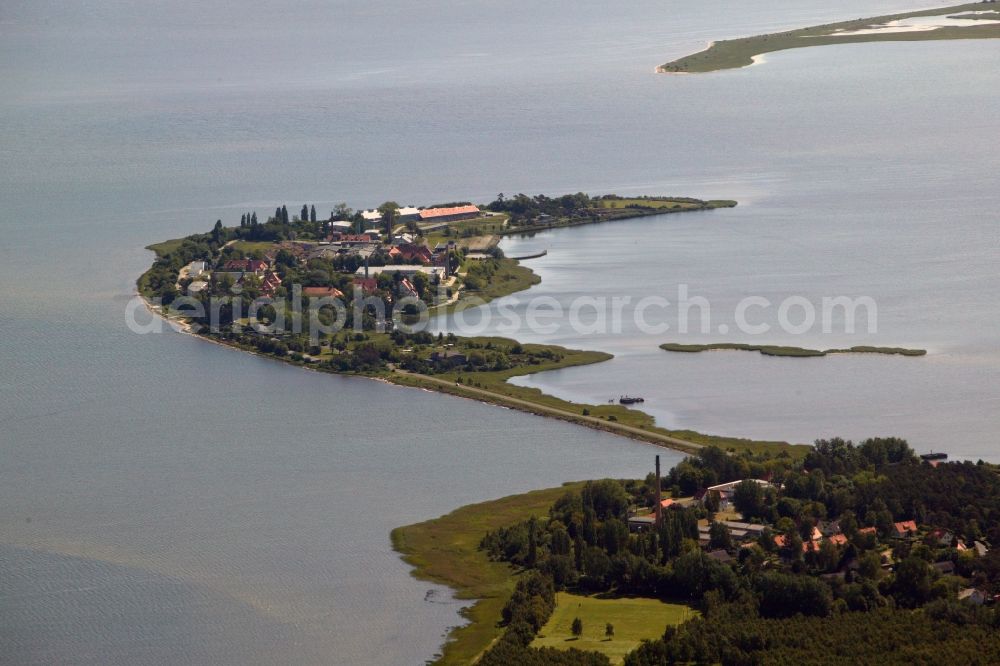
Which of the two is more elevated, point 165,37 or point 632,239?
point 165,37

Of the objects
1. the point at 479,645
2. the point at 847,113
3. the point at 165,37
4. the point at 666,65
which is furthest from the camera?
the point at 165,37

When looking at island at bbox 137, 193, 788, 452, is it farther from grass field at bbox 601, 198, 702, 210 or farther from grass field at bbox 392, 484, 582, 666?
grass field at bbox 392, 484, 582, 666

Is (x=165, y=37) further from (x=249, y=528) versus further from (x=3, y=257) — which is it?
(x=249, y=528)

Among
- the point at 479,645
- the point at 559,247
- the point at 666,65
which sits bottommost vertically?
the point at 479,645

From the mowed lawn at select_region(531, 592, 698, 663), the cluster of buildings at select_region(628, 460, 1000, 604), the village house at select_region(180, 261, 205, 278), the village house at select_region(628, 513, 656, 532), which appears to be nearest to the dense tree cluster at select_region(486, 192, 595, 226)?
the village house at select_region(180, 261, 205, 278)

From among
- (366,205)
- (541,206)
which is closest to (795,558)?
(541,206)

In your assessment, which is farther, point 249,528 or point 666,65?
point 666,65

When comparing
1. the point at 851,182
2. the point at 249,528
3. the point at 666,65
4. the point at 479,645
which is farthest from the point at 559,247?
the point at 666,65

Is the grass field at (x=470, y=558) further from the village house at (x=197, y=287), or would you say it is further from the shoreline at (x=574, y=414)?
the village house at (x=197, y=287)
